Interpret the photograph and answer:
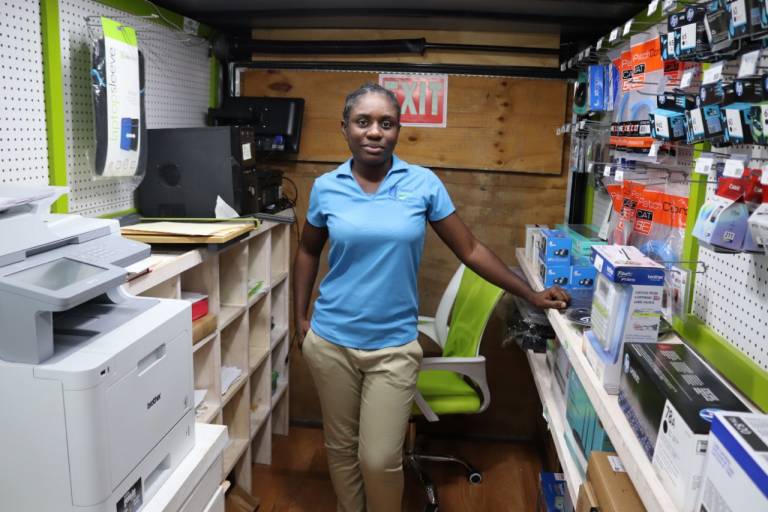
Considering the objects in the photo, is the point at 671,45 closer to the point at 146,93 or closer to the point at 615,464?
the point at 615,464

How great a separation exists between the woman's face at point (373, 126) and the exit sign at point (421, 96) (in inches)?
43.0

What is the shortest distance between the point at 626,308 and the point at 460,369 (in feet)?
4.01

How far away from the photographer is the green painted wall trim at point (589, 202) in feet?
9.23

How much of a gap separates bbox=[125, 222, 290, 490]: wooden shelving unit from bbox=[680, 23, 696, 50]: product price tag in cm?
152

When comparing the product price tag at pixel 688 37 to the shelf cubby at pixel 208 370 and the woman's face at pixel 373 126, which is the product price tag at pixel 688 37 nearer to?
the woman's face at pixel 373 126

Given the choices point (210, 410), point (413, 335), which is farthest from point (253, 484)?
point (413, 335)

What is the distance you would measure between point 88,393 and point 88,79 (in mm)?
1364

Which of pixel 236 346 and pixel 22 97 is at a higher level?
pixel 22 97

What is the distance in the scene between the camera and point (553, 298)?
195 cm

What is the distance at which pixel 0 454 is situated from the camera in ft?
3.93

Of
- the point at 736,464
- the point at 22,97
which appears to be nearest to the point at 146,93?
the point at 22,97

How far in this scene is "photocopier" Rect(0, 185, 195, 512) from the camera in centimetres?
116

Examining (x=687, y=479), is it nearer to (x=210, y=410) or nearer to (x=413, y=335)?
(x=413, y=335)

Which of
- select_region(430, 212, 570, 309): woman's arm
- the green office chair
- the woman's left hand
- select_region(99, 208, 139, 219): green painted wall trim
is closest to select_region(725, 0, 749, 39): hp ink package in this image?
the woman's left hand
